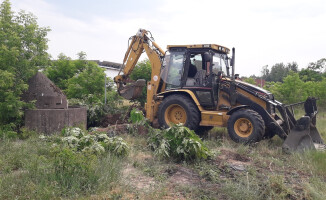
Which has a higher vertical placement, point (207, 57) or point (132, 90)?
point (207, 57)

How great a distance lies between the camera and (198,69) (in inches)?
363

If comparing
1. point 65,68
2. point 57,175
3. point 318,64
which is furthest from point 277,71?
point 57,175

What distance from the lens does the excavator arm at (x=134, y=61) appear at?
380 inches

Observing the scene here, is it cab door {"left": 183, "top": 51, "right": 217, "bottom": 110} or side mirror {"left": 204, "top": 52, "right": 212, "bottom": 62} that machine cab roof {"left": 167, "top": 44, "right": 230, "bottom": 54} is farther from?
side mirror {"left": 204, "top": 52, "right": 212, "bottom": 62}

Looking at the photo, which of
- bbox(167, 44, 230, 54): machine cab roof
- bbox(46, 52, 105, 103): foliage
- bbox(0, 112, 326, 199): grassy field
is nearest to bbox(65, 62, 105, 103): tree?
bbox(46, 52, 105, 103): foliage

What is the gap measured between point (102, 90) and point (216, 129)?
190 inches

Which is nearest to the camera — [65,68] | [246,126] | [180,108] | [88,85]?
[246,126]

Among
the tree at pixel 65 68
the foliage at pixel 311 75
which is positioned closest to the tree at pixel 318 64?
the foliage at pixel 311 75

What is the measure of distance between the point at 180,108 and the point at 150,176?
13.7 feet

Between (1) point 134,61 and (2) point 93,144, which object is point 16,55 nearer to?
(2) point 93,144

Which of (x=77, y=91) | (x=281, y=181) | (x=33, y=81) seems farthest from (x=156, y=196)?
(x=77, y=91)

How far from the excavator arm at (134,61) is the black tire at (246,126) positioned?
2.65 metres

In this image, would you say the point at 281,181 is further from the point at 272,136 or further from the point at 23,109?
the point at 23,109

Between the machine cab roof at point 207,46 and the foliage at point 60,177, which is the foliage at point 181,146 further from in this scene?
→ the machine cab roof at point 207,46
